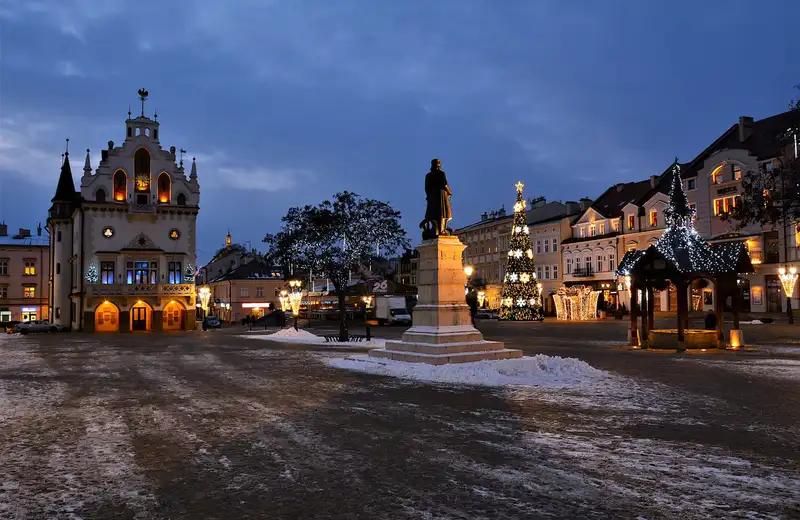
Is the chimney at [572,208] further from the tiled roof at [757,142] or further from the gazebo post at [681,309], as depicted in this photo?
the gazebo post at [681,309]

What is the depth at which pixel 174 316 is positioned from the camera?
55281mm

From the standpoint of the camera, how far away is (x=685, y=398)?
38.5 ft

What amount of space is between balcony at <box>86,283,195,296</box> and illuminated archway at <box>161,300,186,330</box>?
1180mm

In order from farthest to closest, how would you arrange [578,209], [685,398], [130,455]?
[578,209]
[685,398]
[130,455]

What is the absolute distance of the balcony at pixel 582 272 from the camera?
217 ft

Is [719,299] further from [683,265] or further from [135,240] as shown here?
[135,240]

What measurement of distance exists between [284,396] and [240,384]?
251 centimetres

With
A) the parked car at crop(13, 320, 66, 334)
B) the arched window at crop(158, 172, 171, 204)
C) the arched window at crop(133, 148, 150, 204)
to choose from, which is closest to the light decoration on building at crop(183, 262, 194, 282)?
the arched window at crop(158, 172, 171, 204)

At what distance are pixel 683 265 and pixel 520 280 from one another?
30.6 metres

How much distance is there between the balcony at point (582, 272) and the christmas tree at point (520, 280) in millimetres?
14134

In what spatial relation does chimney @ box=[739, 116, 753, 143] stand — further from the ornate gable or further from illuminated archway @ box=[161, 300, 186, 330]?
the ornate gable

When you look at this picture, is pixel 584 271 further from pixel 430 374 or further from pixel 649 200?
pixel 430 374

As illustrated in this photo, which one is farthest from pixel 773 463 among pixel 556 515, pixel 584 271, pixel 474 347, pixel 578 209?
pixel 578 209

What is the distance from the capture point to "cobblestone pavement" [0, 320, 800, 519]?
571cm
